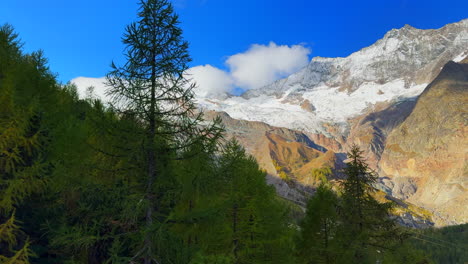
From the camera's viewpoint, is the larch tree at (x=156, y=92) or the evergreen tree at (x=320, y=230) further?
the evergreen tree at (x=320, y=230)

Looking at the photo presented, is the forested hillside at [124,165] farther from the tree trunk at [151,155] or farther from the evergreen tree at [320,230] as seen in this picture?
the evergreen tree at [320,230]

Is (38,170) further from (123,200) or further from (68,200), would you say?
(123,200)

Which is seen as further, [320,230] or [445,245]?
[445,245]

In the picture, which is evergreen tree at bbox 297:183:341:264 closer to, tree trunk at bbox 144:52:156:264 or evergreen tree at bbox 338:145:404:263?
evergreen tree at bbox 338:145:404:263

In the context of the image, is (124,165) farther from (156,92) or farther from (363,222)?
(363,222)

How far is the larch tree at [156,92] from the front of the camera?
24.6ft

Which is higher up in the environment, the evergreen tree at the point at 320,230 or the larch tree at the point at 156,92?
the larch tree at the point at 156,92

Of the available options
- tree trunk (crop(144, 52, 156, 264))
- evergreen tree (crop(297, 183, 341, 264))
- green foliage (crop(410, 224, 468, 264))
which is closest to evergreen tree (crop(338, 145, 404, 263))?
evergreen tree (crop(297, 183, 341, 264))

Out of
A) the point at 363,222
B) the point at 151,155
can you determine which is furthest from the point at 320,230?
the point at 151,155

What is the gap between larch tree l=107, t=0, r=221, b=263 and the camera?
7484 mm

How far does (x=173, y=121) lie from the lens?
7.77m

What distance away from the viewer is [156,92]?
7801 millimetres

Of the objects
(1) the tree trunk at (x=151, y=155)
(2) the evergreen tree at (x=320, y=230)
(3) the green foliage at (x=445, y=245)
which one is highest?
(1) the tree trunk at (x=151, y=155)

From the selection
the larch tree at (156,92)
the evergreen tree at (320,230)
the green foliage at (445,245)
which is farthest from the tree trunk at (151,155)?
the green foliage at (445,245)
